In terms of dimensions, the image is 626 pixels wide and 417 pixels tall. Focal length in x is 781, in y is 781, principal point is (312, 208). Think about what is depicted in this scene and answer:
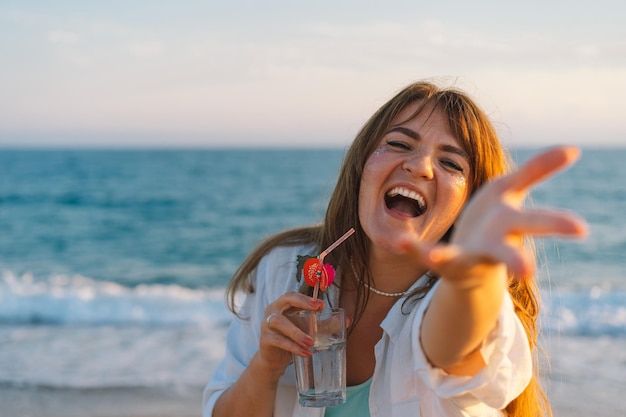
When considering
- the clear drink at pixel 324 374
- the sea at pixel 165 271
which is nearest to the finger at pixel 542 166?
the clear drink at pixel 324 374

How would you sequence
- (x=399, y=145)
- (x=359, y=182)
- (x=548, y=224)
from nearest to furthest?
(x=548, y=224) < (x=399, y=145) < (x=359, y=182)

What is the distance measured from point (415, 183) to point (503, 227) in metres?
1.03

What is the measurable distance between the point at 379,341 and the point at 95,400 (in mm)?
3555

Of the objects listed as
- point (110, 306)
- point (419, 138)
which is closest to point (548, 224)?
point (419, 138)

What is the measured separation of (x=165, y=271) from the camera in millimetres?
13047

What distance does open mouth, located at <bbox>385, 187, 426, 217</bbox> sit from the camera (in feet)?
8.23

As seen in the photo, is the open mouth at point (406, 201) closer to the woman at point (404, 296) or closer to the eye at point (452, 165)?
the woman at point (404, 296)

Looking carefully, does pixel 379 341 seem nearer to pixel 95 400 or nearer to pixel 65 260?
pixel 95 400

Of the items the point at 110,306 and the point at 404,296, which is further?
the point at 110,306

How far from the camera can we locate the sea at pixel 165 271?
6332 millimetres

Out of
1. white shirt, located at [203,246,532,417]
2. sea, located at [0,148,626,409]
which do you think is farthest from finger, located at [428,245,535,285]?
sea, located at [0,148,626,409]

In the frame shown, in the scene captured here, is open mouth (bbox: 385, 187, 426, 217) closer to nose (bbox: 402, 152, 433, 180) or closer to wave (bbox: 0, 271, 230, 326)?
nose (bbox: 402, 152, 433, 180)

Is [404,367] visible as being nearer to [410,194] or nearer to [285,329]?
[285,329]

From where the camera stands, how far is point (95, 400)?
5.57 metres
